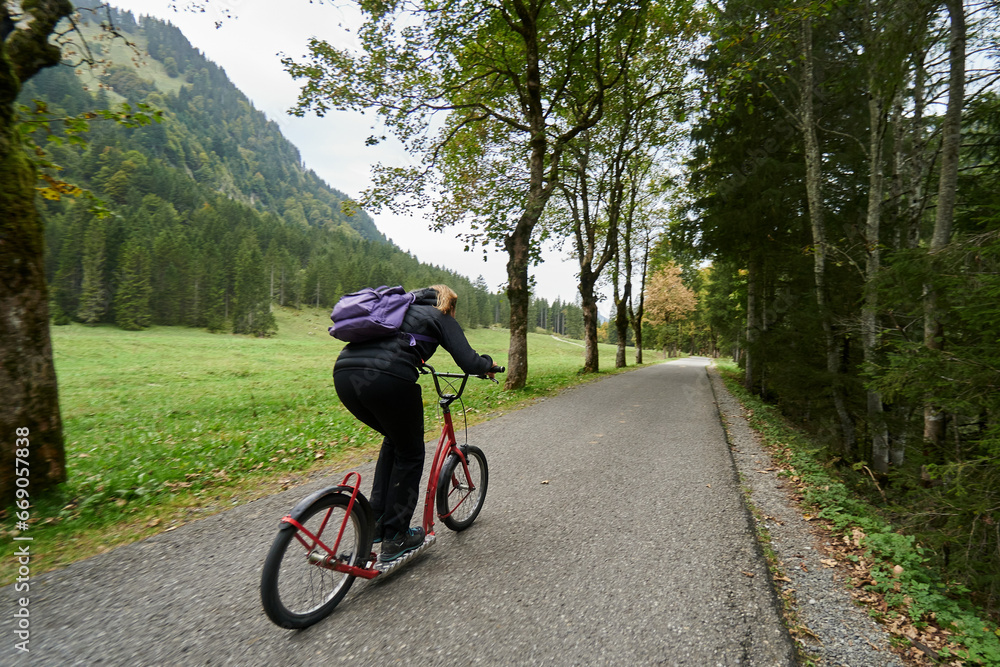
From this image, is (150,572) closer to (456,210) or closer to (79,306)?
(456,210)

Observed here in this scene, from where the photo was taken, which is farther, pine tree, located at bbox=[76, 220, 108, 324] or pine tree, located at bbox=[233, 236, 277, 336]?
pine tree, located at bbox=[233, 236, 277, 336]

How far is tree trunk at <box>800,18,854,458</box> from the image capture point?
866 cm

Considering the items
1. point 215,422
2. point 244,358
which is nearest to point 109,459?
point 215,422

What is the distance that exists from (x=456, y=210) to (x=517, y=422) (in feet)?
27.2

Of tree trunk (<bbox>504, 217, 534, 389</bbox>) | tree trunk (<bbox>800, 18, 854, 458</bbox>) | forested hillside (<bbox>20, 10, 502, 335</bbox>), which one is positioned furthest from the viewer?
forested hillside (<bbox>20, 10, 502, 335</bbox>)

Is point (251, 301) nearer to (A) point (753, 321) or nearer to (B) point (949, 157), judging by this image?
(A) point (753, 321)

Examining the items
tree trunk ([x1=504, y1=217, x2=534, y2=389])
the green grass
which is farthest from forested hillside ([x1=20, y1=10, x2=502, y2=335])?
the green grass

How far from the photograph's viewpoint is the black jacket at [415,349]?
2.64 meters

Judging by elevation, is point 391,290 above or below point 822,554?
above

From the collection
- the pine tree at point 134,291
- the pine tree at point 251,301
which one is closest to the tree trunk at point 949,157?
the pine tree at point 134,291

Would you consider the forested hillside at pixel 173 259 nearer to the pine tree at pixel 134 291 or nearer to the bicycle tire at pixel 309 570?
the pine tree at pixel 134 291

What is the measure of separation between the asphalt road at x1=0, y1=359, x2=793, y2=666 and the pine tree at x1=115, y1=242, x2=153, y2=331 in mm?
59459

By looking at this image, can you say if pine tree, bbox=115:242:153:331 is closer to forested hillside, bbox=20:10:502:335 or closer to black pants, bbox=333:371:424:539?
forested hillside, bbox=20:10:502:335

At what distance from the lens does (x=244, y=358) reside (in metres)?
28.0
